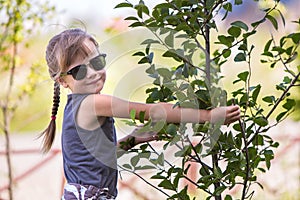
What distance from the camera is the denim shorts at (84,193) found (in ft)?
6.51

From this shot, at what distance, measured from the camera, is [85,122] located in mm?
1968

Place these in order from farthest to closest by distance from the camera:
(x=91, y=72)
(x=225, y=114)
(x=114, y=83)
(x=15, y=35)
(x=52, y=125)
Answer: (x=15, y=35)
(x=114, y=83)
(x=52, y=125)
(x=91, y=72)
(x=225, y=114)

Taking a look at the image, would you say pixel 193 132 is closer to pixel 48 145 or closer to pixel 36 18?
pixel 48 145

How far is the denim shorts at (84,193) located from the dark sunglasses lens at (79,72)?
1.08ft

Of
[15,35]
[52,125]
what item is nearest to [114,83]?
[52,125]

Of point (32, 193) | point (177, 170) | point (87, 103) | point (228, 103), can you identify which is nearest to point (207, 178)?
point (177, 170)

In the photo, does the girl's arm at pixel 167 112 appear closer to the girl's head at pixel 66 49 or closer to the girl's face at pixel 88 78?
the girl's face at pixel 88 78

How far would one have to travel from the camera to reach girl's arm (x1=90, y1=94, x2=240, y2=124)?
1733 mm

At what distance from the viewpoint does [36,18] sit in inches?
149

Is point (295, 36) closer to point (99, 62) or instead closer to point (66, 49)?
point (99, 62)

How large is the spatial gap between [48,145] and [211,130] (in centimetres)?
63

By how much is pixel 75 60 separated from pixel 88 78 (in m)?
0.07

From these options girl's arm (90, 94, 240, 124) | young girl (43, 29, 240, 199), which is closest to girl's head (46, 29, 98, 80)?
young girl (43, 29, 240, 199)

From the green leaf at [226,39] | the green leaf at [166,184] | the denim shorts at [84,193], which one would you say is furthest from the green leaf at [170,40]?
the denim shorts at [84,193]
